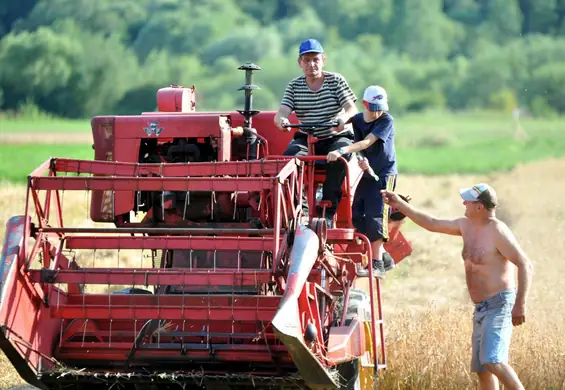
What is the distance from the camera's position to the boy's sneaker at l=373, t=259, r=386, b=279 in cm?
938

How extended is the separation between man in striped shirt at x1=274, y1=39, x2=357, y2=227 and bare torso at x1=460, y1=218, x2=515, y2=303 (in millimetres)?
1699

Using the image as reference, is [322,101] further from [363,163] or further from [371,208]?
[371,208]

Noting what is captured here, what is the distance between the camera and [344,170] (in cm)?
942

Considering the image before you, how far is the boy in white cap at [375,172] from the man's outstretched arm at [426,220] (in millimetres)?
804

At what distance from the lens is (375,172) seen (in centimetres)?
980

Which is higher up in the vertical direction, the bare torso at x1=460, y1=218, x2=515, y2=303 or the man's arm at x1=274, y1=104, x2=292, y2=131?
the man's arm at x1=274, y1=104, x2=292, y2=131

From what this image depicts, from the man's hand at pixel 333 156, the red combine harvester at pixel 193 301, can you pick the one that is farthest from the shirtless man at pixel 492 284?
the man's hand at pixel 333 156

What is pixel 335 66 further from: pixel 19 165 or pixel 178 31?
pixel 19 165

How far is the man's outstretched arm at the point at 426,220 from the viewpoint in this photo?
842 cm

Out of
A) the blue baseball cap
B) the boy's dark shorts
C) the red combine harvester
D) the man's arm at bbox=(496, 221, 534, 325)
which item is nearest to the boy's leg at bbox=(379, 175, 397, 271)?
the boy's dark shorts

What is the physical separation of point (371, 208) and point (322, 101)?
97cm

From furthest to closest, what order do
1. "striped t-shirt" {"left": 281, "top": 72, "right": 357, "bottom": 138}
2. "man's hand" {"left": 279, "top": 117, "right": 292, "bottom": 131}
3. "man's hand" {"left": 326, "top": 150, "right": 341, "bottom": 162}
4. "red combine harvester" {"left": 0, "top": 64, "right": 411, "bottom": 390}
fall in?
"striped t-shirt" {"left": 281, "top": 72, "right": 357, "bottom": 138}
"man's hand" {"left": 279, "top": 117, "right": 292, "bottom": 131}
"man's hand" {"left": 326, "top": 150, "right": 341, "bottom": 162}
"red combine harvester" {"left": 0, "top": 64, "right": 411, "bottom": 390}

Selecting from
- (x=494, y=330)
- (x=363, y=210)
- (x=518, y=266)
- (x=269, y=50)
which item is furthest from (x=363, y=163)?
(x=269, y=50)

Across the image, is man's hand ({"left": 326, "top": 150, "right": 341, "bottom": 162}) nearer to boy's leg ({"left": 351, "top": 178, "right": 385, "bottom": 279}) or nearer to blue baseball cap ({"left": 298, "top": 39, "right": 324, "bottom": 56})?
boy's leg ({"left": 351, "top": 178, "right": 385, "bottom": 279})
